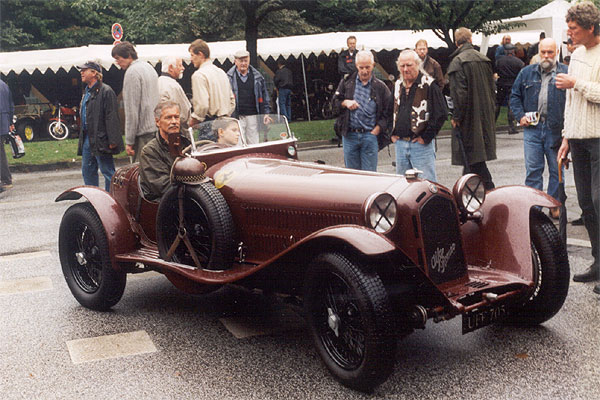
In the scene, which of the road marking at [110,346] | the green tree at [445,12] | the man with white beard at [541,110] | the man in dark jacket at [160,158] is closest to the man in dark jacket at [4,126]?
the man in dark jacket at [160,158]

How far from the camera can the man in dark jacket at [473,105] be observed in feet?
25.4

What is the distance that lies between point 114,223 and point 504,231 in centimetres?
291

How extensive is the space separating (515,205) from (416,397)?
1.56m

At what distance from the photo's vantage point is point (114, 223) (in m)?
5.41

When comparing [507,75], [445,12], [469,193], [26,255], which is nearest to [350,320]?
[469,193]

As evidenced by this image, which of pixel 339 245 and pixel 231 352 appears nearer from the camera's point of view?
pixel 339 245

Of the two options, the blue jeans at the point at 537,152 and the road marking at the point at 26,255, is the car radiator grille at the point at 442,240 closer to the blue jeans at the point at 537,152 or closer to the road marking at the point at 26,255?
the blue jeans at the point at 537,152

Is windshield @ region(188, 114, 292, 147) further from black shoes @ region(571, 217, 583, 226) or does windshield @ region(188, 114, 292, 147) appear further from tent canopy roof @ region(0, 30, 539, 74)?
tent canopy roof @ region(0, 30, 539, 74)

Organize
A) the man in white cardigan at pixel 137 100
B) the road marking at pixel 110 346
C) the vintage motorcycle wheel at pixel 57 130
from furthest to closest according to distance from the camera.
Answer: the vintage motorcycle wheel at pixel 57 130
the man in white cardigan at pixel 137 100
the road marking at pixel 110 346

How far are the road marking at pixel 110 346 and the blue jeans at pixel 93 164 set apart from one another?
4.02 m

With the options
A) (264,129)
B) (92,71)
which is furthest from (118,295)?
(92,71)

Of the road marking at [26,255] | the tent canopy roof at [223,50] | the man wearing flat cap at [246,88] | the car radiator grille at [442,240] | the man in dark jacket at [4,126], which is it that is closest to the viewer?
the car radiator grille at [442,240]

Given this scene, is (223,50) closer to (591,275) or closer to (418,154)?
(418,154)

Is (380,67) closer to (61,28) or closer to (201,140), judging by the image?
(61,28)
